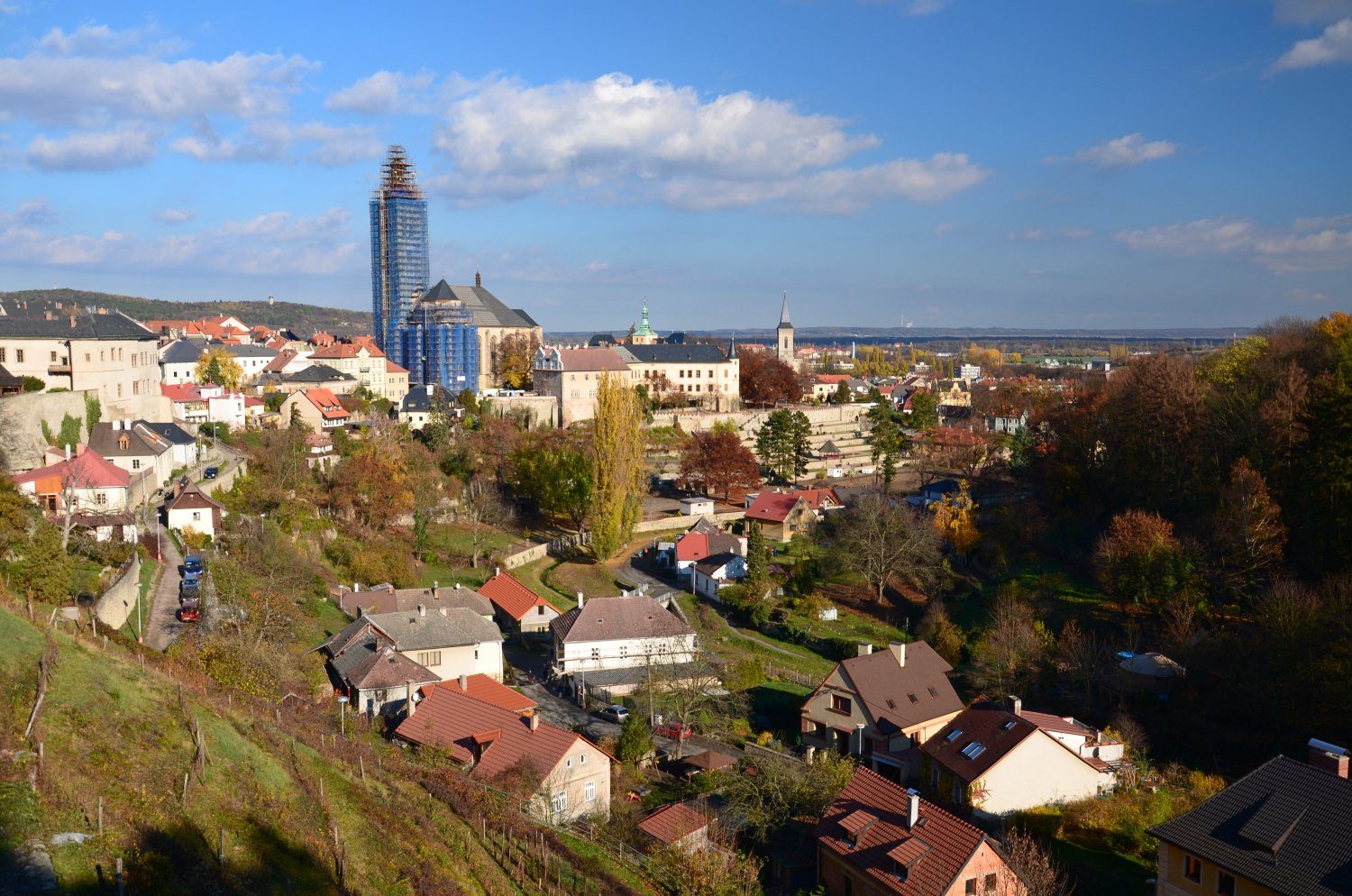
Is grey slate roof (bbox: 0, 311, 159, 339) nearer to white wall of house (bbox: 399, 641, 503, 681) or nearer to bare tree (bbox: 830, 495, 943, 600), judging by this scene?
white wall of house (bbox: 399, 641, 503, 681)

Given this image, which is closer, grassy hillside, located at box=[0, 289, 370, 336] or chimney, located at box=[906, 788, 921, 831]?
chimney, located at box=[906, 788, 921, 831]

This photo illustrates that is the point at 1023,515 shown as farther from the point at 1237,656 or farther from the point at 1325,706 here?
the point at 1325,706

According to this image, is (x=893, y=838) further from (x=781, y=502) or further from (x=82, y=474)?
(x=781, y=502)

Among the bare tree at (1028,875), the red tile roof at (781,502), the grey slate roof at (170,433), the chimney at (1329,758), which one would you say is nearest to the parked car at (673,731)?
the bare tree at (1028,875)

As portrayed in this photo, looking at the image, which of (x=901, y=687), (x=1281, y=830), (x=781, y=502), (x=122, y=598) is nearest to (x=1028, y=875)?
(x=1281, y=830)

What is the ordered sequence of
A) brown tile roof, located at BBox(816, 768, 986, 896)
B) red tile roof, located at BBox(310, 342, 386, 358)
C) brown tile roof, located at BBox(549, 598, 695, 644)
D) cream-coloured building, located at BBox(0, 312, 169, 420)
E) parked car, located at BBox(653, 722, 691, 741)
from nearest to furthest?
brown tile roof, located at BBox(816, 768, 986, 896)
parked car, located at BBox(653, 722, 691, 741)
brown tile roof, located at BBox(549, 598, 695, 644)
cream-coloured building, located at BBox(0, 312, 169, 420)
red tile roof, located at BBox(310, 342, 386, 358)

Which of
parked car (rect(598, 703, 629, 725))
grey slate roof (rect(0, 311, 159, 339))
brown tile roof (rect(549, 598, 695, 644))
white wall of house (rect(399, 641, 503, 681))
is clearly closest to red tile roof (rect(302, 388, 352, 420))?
grey slate roof (rect(0, 311, 159, 339))
